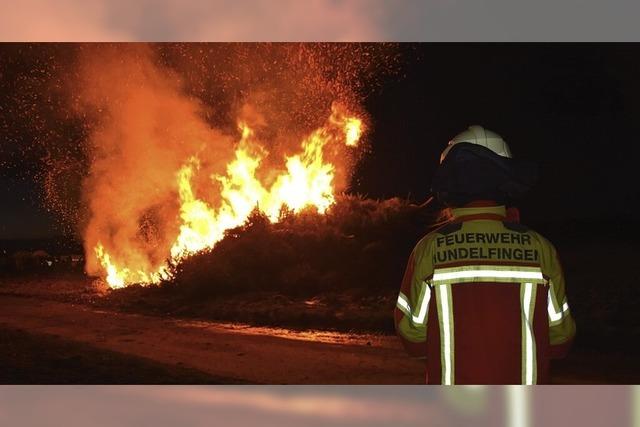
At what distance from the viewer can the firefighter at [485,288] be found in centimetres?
252

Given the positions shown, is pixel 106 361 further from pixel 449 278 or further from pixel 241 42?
pixel 449 278

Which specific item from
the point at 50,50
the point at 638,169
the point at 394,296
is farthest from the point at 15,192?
the point at 638,169

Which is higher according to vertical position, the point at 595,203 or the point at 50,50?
the point at 50,50

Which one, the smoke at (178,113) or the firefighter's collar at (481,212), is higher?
the smoke at (178,113)

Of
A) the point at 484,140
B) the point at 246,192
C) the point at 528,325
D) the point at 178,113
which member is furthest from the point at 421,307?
the point at 178,113

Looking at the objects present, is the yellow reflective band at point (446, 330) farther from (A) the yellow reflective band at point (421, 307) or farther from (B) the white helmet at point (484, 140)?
(B) the white helmet at point (484, 140)

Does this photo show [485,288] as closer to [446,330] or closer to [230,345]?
[446,330]

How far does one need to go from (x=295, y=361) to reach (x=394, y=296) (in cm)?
82

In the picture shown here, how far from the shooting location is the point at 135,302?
4.62 meters

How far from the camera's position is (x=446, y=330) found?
251 cm

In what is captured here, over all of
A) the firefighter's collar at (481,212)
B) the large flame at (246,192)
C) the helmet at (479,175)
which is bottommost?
the firefighter's collar at (481,212)

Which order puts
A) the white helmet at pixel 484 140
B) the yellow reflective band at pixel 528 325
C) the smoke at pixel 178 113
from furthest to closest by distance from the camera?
1. the smoke at pixel 178 113
2. the white helmet at pixel 484 140
3. the yellow reflective band at pixel 528 325

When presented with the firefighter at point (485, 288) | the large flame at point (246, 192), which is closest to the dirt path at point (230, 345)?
the large flame at point (246, 192)

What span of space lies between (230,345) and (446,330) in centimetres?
224
